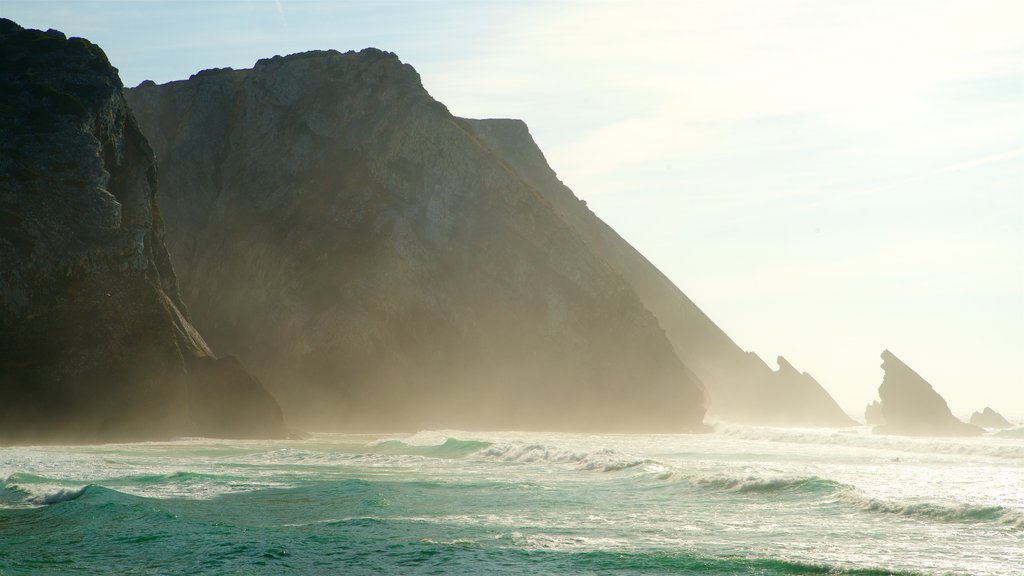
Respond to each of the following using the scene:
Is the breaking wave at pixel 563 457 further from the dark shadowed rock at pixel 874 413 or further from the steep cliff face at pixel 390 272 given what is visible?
the dark shadowed rock at pixel 874 413

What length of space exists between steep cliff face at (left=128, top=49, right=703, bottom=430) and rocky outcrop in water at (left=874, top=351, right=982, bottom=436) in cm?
1540

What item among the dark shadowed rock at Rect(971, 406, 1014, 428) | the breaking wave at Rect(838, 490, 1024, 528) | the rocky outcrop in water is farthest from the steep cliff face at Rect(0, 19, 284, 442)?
the dark shadowed rock at Rect(971, 406, 1014, 428)

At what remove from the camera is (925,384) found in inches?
3071

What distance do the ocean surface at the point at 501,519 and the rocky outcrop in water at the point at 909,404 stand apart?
4644cm

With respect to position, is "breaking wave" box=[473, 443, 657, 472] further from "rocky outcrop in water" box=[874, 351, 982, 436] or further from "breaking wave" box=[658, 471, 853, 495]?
"rocky outcrop in water" box=[874, 351, 982, 436]

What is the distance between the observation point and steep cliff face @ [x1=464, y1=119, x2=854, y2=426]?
117 m

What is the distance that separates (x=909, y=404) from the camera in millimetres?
78312

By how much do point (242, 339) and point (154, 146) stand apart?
2611cm

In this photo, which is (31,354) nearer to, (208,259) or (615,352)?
(208,259)

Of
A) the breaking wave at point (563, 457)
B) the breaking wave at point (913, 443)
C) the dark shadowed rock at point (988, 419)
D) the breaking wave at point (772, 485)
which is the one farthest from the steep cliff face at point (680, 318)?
the breaking wave at point (772, 485)

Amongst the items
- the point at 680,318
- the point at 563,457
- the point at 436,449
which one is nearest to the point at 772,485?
the point at 563,457

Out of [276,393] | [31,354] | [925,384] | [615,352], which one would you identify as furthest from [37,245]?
[925,384]

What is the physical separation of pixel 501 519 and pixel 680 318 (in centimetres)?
10827

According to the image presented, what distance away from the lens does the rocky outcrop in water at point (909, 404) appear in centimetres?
7581
